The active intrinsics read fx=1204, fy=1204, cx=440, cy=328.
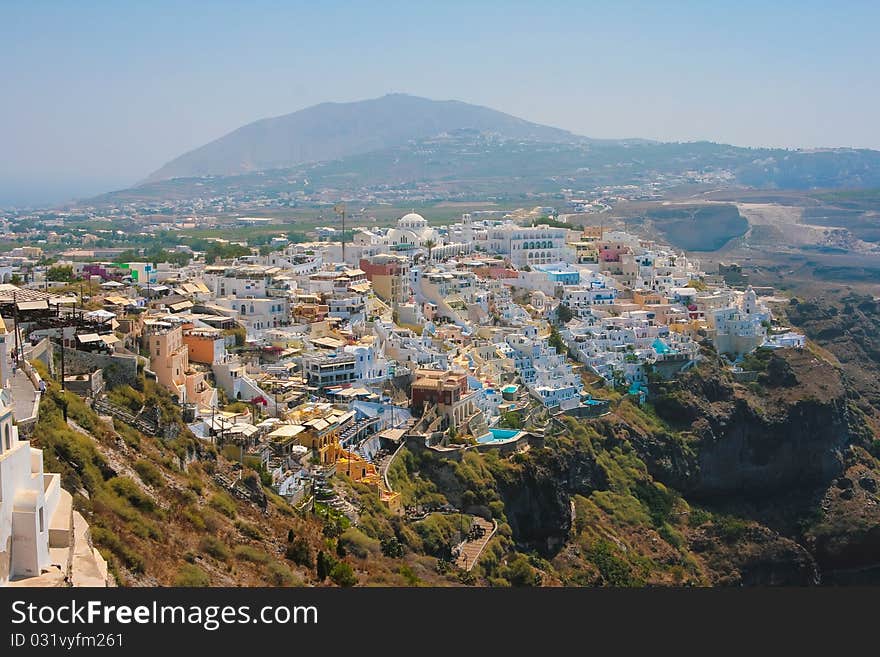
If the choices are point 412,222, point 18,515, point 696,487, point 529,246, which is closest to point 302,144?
point 412,222

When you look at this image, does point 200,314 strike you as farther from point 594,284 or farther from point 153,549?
point 594,284

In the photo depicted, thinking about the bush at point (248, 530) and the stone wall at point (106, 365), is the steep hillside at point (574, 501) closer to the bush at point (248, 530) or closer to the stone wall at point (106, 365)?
the bush at point (248, 530)

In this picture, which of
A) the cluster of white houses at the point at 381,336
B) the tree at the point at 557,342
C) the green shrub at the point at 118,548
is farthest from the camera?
the tree at the point at 557,342

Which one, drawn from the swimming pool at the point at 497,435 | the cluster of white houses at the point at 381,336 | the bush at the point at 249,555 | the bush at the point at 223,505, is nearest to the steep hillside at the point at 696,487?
the swimming pool at the point at 497,435

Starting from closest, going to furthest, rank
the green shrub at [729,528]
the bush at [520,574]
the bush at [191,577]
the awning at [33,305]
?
the bush at [191,577] < the awning at [33,305] < the bush at [520,574] < the green shrub at [729,528]

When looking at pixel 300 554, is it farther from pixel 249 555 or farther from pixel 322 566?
pixel 249 555

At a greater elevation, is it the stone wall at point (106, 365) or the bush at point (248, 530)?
the stone wall at point (106, 365)

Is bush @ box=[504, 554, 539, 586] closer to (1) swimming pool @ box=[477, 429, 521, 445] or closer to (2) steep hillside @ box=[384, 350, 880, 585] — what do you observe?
(2) steep hillside @ box=[384, 350, 880, 585]

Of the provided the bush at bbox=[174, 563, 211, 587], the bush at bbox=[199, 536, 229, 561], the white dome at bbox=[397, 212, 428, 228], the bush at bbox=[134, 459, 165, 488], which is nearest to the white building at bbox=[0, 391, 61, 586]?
the bush at bbox=[174, 563, 211, 587]
